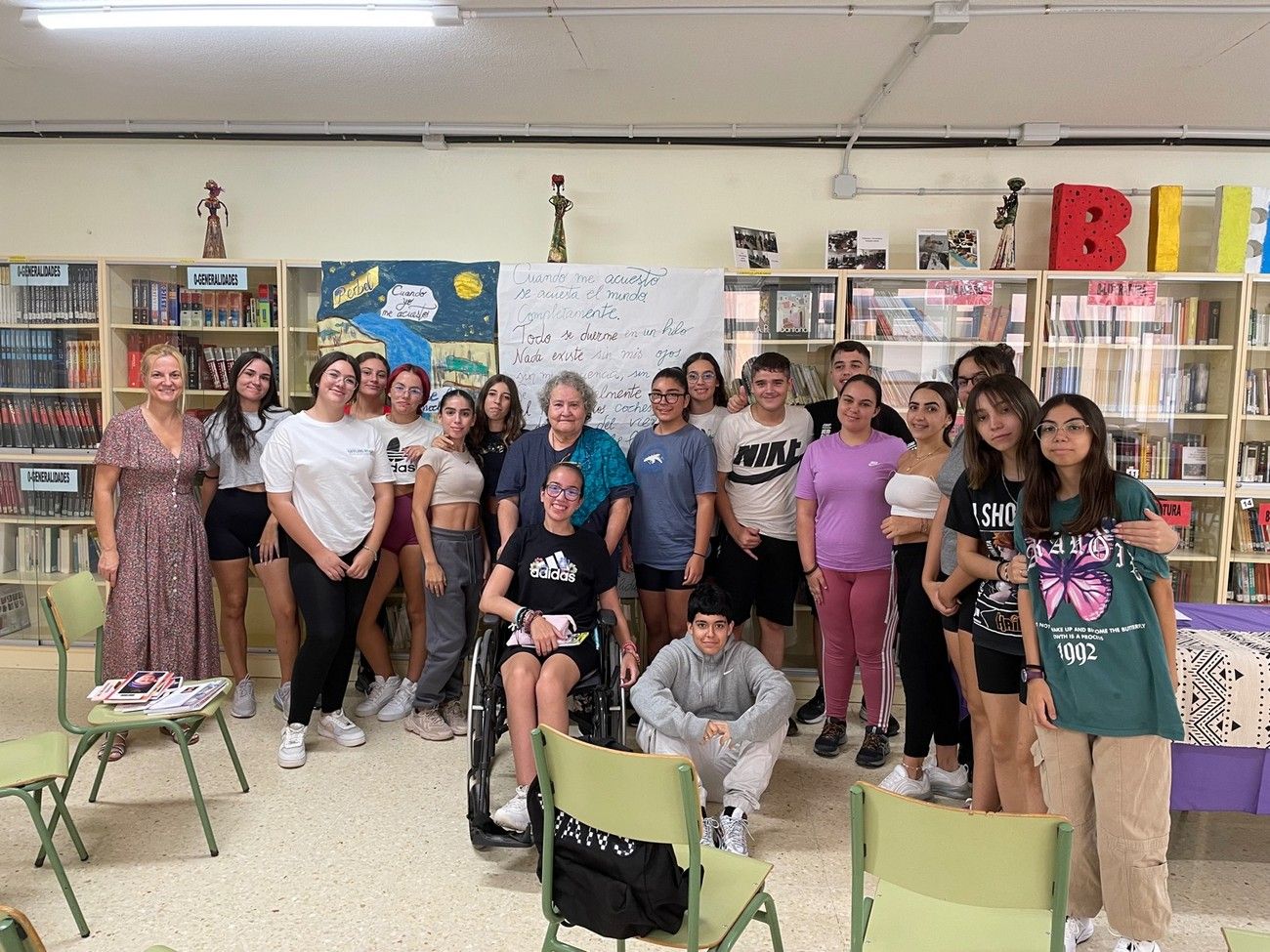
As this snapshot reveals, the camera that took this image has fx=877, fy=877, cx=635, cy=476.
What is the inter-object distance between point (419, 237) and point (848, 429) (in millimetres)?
2655

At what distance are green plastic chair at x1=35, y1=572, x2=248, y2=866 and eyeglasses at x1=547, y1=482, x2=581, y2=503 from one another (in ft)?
4.19

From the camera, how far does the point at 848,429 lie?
11.0 ft

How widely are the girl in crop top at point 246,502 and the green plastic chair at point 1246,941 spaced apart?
335 cm

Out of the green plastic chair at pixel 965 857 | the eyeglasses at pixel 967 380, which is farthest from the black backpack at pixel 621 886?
the eyeglasses at pixel 967 380

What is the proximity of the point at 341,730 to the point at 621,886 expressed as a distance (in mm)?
2195

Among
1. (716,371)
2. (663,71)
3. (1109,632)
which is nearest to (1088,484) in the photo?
(1109,632)

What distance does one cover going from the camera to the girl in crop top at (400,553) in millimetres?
3799

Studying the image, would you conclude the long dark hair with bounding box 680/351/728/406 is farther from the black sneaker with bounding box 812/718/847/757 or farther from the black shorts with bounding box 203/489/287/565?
the black shorts with bounding box 203/489/287/565

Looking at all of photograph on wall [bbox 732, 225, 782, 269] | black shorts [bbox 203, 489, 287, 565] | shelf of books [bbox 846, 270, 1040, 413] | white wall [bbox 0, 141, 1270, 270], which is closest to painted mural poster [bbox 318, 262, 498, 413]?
white wall [bbox 0, 141, 1270, 270]

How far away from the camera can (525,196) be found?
4695 millimetres

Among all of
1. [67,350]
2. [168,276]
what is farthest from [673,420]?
[67,350]

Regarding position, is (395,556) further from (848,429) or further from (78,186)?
(78,186)

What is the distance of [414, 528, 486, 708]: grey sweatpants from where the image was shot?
3.67 meters

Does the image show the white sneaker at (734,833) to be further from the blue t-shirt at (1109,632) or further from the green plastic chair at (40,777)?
the green plastic chair at (40,777)
